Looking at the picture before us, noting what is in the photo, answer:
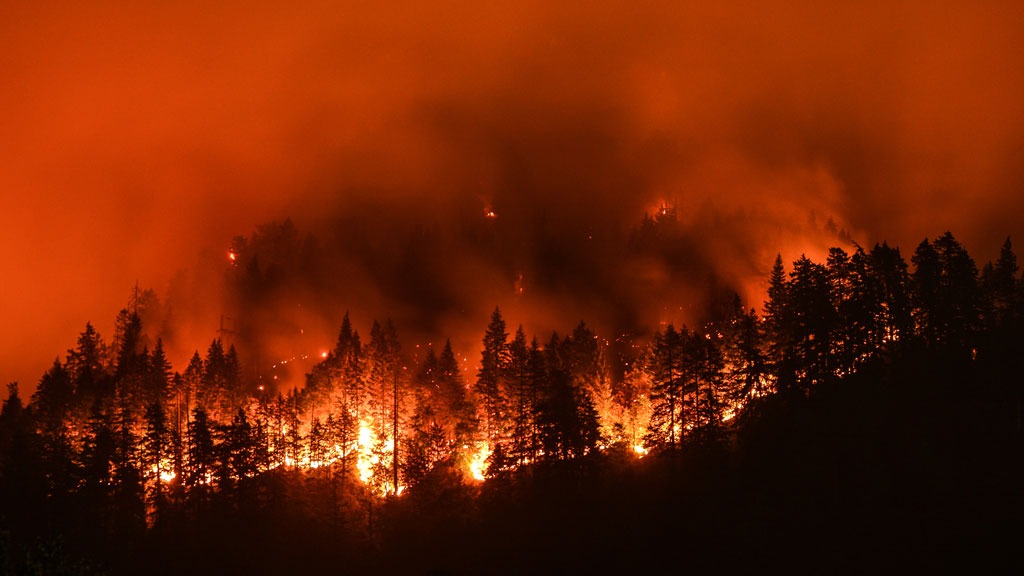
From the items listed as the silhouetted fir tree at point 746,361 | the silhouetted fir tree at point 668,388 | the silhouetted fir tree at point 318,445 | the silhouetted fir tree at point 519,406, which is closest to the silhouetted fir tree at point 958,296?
the silhouetted fir tree at point 746,361

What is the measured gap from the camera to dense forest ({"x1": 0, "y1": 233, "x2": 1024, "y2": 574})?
69312 mm

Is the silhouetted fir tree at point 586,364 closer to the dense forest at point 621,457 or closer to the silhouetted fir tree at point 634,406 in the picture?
the dense forest at point 621,457

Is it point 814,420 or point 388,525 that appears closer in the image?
point 814,420

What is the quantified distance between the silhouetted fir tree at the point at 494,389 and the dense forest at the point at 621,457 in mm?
346

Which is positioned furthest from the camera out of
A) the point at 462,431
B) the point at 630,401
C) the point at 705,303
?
the point at 705,303

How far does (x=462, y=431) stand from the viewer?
9000cm

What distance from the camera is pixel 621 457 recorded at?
282ft

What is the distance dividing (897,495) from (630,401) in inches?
1342

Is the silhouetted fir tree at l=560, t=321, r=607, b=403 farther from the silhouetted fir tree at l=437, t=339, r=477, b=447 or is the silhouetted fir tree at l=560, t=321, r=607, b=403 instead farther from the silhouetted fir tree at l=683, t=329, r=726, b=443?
the silhouetted fir tree at l=437, t=339, r=477, b=447

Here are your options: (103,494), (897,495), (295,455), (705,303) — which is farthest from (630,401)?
(705,303)

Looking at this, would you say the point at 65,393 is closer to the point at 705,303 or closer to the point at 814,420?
the point at 814,420

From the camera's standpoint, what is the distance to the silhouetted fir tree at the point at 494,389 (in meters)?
91.4

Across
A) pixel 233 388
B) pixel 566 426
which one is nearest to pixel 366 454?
pixel 233 388

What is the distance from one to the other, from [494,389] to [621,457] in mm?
17106
